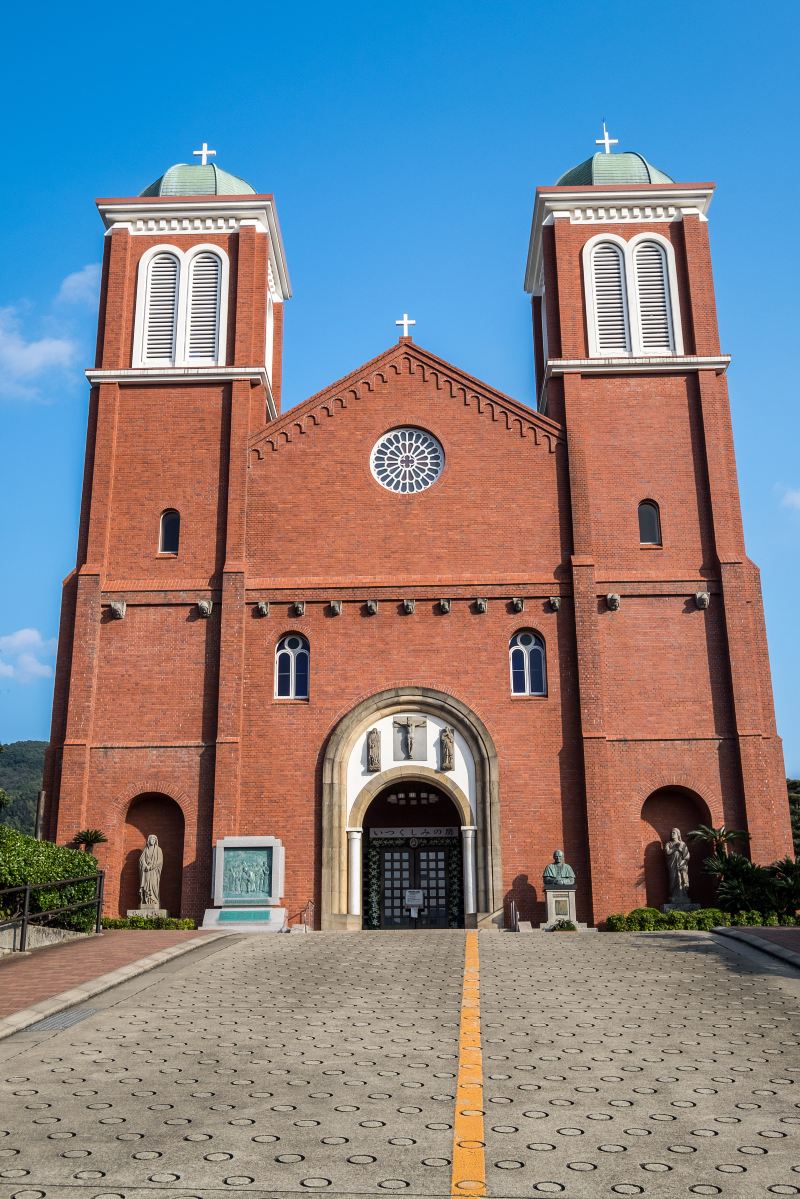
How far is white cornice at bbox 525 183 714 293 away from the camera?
28656mm

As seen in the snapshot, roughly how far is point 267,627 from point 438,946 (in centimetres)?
1060

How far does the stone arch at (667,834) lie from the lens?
78.0 ft

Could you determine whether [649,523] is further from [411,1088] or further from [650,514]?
[411,1088]

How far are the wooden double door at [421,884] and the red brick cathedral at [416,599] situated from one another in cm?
7

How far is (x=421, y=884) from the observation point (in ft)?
84.2

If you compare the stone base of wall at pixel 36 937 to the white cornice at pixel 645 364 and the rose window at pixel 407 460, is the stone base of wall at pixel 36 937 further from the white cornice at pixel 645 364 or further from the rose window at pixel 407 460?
the white cornice at pixel 645 364

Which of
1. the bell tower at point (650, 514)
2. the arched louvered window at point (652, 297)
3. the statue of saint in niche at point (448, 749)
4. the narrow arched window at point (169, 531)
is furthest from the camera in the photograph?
the arched louvered window at point (652, 297)

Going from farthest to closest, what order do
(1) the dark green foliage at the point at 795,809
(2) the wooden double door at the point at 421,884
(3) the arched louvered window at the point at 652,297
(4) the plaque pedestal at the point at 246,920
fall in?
(1) the dark green foliage at the point at 795,809
(3) the arched louvered window at the point at 652,297
(2) the wooden double door at the point at 421,884
(4) the plaque pedestal at the point at 246,920

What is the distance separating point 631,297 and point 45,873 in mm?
20483

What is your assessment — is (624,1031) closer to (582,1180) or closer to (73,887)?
(582,1180)

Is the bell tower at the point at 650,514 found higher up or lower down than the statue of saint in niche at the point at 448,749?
higher up

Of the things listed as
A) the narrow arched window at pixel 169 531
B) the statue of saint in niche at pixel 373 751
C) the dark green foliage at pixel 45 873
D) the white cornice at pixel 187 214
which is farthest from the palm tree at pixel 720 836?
the white cornice at pixel 187 214

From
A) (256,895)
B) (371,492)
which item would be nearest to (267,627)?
(371,492)

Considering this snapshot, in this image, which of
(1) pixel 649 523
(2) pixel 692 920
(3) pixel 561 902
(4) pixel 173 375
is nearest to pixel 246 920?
(3) pixel 561 902
